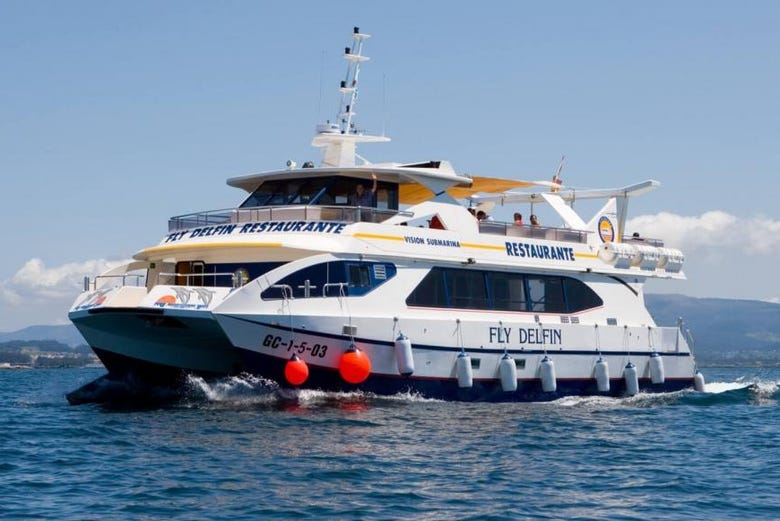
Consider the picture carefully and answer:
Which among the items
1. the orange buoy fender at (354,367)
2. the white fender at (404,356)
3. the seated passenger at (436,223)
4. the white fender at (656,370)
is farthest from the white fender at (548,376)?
the orange buoy fender at (354,367)

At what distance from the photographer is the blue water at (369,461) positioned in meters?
12.6

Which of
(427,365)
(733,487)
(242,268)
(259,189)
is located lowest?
(733,487)

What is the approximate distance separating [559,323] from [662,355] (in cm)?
393

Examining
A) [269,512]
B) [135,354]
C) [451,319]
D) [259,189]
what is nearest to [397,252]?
[451,319]

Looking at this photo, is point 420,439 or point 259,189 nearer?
point 420,439

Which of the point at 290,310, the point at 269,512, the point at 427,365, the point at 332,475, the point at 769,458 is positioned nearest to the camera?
the point at 269,512

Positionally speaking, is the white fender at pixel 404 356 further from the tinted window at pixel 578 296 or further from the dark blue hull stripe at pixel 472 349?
the tinted window at pixel 578 296

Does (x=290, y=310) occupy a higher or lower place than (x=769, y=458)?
higher

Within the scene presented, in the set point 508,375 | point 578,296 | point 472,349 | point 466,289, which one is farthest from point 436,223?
point 578,296

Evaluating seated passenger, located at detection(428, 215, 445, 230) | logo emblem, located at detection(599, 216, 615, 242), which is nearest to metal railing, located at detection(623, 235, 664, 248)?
logo emblem, located at detection(599, 216, 615, 242)

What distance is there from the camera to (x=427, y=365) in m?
21.7

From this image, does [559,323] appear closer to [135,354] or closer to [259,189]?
[259,189]

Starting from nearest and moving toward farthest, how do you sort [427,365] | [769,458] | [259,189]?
[769,458]
[427,365]
[259,189]

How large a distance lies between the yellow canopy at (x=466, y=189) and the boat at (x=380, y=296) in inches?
2.5
